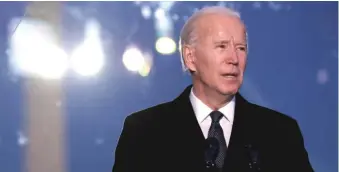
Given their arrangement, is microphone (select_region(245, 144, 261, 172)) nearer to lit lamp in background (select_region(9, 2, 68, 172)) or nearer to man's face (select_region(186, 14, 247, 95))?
man's face (select_region(186, 14, 247, 95))

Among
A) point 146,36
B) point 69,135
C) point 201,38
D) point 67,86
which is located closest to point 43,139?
point 69,135

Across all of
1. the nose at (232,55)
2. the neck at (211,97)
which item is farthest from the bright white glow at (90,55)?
the nose at (232,55)

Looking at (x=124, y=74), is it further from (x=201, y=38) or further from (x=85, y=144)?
(x=201, y=38)

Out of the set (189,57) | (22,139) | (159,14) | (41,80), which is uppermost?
(159,14)

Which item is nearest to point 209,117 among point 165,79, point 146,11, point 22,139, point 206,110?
point 206,110

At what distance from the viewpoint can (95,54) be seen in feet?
5.83

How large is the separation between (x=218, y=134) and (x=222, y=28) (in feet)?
0.81

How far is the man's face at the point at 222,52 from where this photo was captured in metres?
1.13

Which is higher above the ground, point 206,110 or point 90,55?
point 90,55

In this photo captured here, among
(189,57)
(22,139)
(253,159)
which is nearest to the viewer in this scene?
(253,159)

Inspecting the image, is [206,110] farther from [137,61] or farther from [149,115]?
[137,61]

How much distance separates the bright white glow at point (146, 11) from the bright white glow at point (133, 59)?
0.13 metres

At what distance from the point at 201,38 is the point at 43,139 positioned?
80cm

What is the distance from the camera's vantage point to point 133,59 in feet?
5.81
